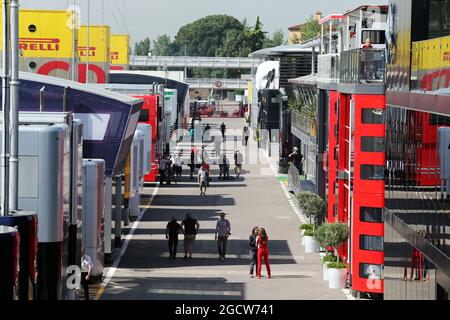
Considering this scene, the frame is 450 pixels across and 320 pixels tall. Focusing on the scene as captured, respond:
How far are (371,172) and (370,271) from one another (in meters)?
1.96

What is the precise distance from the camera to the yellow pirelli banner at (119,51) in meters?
106

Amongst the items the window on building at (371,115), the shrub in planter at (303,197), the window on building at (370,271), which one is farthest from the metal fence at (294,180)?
the window on building at (370,271)

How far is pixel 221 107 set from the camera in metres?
151

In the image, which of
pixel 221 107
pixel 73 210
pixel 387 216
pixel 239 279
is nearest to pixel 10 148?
pixel 73 210

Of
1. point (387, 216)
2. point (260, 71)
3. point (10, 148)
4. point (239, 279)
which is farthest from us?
point (260, 71)

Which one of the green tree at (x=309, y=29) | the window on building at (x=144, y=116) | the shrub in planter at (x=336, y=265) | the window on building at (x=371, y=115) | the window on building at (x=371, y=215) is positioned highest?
the green tree at (x=309, y=29)

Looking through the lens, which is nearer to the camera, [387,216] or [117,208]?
[387,216]

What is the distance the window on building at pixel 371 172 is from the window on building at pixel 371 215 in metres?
0.62

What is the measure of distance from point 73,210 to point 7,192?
5610 mm

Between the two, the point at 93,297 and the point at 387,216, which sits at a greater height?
the point at 387,216

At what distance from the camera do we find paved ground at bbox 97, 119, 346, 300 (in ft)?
90.0

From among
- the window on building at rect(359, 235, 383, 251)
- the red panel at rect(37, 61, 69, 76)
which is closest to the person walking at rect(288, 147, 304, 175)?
the red panel at rect(37, 61, 69, 76)

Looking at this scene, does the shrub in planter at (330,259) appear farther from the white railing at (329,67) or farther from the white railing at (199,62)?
the white railing at (199,62)
